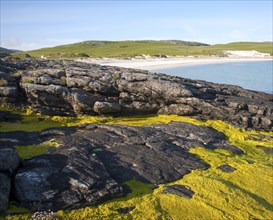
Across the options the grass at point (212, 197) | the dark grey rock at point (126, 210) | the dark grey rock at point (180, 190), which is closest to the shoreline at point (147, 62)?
the grass at point (212, 197)

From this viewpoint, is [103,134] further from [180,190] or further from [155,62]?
[155,62]

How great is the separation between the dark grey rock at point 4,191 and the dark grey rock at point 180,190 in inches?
285

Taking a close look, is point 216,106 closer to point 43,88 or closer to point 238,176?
point 238,176

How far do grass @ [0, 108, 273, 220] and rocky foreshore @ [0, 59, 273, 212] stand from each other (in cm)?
51

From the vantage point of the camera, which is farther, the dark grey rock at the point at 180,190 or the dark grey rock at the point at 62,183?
the dark grey rock at the point at 180,190

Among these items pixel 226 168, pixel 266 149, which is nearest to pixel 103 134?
pixel 226 168

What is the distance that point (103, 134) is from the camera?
20125mm

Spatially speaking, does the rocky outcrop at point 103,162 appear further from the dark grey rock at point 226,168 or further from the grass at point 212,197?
the dark grey rock at point 226,168

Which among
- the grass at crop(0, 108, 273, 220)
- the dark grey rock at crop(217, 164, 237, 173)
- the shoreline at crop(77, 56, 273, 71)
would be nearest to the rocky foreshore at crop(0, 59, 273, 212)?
the dark grey rock at crop(217, 164, 237, 173)

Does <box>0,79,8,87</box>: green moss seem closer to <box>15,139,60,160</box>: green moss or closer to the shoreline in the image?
<box>15,139,60,160</box>: green moss

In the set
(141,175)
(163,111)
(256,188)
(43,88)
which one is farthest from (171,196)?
(43,88)

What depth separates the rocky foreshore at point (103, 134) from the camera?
541 inches

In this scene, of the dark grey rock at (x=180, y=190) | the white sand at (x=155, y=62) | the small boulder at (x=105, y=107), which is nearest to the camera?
the dark grey rock at (x=180, y=190)

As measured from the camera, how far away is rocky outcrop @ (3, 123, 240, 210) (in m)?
13.3
